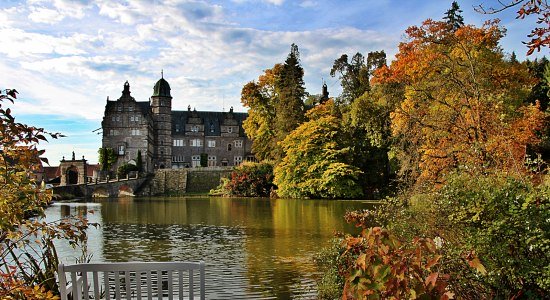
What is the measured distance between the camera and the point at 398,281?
10.9 feet

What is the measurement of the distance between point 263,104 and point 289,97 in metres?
4.01

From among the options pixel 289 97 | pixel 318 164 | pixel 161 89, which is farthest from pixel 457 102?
pixel 161 89

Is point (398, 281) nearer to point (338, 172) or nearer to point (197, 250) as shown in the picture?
point (197, 250)

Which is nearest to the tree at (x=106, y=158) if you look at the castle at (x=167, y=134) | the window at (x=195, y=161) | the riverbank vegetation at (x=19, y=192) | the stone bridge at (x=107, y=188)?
the castle at (x=167, y=134)

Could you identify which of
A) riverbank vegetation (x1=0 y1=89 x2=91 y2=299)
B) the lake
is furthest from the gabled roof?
riverbank vegetation (x1=0 y1=89 x2=91 y2=299)

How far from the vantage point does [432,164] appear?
16.2 m

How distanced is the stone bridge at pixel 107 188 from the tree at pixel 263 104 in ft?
47.5

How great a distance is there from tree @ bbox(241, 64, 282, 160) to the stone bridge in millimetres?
14493

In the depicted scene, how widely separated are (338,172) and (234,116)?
123 ft

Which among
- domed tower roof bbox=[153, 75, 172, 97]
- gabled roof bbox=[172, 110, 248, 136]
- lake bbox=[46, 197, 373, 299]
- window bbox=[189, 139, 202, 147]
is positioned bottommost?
lake bbox=[46, 197, 373, 299]

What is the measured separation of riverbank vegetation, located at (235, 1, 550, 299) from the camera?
14.7 feet

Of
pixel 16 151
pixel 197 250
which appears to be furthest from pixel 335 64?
pixel 16 151

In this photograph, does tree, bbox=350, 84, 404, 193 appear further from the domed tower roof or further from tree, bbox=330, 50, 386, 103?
the domed tower roof

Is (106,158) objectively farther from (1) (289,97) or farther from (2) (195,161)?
(1) (289,97)
